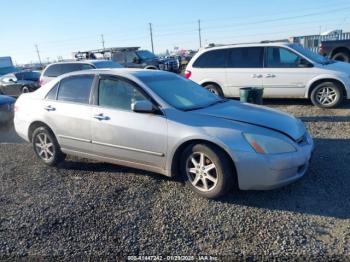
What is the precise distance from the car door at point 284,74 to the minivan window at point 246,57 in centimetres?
19

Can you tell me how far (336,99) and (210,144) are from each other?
5785 millimetres

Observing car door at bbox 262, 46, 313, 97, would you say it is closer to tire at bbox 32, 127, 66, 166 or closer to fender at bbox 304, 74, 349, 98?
fender at bbox 304, 74, 349, 98

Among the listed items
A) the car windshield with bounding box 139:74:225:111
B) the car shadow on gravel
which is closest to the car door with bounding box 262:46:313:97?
the car shadow on gravel

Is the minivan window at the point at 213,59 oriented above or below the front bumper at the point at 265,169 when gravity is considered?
above

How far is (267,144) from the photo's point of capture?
3688 millimetres

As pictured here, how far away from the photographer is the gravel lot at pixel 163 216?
308cm

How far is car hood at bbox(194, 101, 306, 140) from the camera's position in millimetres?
3957

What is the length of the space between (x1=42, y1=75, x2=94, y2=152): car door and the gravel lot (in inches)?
21.0

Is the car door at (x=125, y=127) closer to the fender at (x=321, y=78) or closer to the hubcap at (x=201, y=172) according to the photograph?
the hubcap at (x=201, y=172)

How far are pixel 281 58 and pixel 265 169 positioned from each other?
5864 millimetres

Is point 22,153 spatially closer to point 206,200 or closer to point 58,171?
point 58,171

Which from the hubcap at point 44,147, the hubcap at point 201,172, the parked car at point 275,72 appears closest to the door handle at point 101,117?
the hubcap at point 44,147

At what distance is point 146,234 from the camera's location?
131 inches

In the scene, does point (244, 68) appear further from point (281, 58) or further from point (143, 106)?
point (143, 106)
